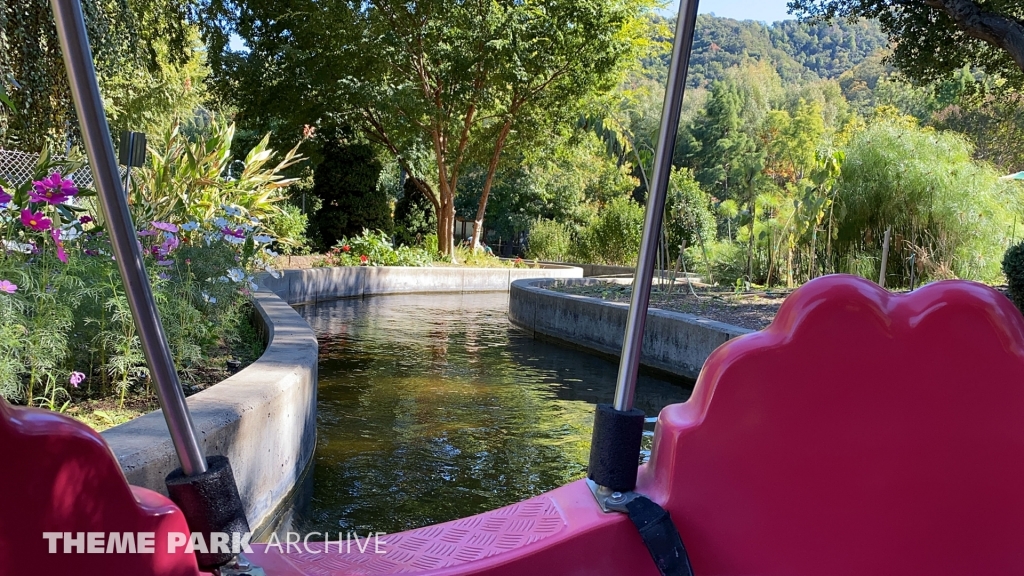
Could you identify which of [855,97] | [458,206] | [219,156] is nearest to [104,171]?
[219,156]

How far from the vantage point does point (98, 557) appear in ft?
4.06

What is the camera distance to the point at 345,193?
792 inches

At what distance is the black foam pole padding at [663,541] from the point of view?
4.57 ft

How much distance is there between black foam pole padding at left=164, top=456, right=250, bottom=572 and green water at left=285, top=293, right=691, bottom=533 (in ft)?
6.38

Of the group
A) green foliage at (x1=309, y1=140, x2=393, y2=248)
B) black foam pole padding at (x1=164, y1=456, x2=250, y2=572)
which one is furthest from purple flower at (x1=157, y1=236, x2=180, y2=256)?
green foliage at (x1=309, y1=140, x2=393, y2=248)

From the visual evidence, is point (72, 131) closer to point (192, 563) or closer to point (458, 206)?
point (192, 563)

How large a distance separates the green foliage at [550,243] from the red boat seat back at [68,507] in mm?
23375

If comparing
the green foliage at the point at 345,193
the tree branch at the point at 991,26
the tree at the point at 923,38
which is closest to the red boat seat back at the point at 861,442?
the tree branch at the point at 991,26

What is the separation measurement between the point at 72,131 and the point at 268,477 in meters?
6.80

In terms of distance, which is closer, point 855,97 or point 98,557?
point 98,557

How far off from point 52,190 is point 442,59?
1463 centimetres

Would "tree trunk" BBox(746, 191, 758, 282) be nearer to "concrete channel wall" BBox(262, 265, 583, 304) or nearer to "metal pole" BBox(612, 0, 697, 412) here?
"concrete channel wall" BBox(262, 265, 583, 304)

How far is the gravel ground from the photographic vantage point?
7.82 meters

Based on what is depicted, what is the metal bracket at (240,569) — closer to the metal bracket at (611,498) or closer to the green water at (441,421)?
the metal bracket at (611,498)
